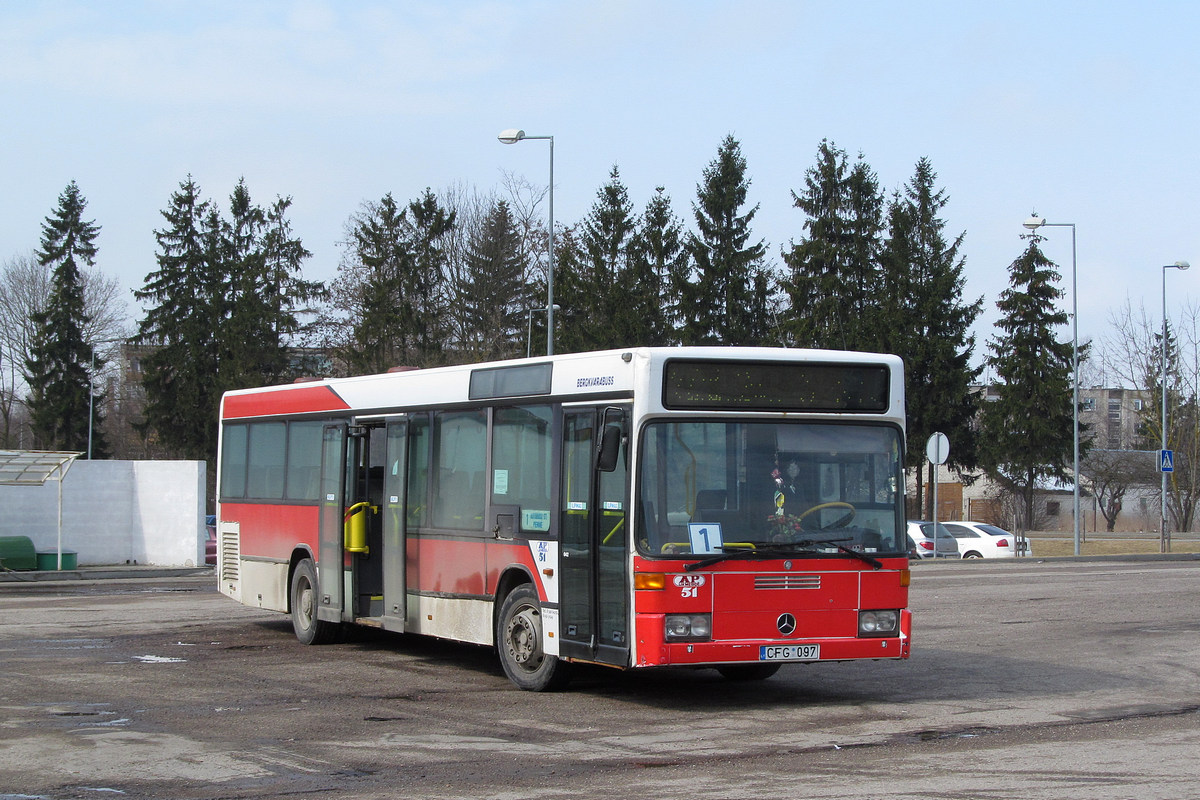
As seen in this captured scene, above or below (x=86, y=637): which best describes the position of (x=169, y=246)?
above

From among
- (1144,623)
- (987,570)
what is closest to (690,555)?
(1144,623)

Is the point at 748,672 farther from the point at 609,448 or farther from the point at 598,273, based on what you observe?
the point at 598,273

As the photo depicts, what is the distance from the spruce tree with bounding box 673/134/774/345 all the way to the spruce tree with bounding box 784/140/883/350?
1745 mm

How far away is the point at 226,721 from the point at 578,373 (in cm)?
371

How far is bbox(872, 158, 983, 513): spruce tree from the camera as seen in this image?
6084 cm

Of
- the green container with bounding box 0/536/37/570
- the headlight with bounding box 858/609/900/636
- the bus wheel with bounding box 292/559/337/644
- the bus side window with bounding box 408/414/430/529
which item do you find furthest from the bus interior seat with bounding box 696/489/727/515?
the green container with bounding box 0/536/37/570

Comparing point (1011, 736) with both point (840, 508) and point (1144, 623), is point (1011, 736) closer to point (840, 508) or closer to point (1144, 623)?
point (840, 508)

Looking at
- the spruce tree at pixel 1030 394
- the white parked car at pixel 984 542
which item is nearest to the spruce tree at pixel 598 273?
the spruce tree at pixel 1030 394

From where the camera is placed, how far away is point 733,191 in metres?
59.5

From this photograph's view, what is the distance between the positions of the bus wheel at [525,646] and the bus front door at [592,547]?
1.46 ft

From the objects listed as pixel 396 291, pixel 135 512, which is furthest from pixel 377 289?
pixel 135 512

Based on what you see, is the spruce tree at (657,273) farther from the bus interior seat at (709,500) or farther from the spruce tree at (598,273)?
the bus interior seat at (709,500)

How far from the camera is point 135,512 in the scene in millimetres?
33219

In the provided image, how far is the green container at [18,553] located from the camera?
28734mm
